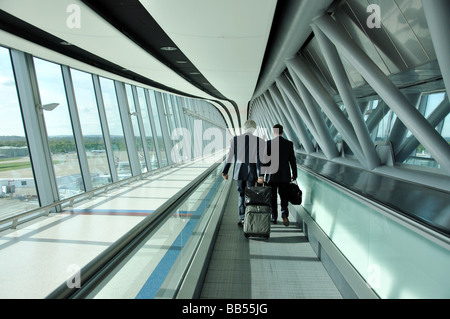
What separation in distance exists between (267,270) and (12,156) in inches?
310

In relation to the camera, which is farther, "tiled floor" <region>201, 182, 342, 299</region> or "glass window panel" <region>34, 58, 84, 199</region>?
"glass window panel" <region>34, 58, 84, 199</region>

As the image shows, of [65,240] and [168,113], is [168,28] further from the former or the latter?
[168,113]

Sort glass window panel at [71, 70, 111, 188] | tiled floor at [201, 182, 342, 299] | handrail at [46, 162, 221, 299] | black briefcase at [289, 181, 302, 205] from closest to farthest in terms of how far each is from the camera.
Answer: handrail at [46, 162, 221, 299]
tiled floor at [201, 182, 342, 299]
black briefcase at [289, 181, 302, 205]
glass window panel at [71, 70, 111, 188]

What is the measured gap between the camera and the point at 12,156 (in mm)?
8234

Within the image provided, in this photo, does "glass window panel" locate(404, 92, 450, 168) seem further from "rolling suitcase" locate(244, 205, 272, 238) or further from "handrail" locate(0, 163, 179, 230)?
"handrail" locate(0, 163, 179, 230)

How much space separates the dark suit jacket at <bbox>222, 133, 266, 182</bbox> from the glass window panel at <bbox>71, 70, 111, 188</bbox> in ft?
27.6

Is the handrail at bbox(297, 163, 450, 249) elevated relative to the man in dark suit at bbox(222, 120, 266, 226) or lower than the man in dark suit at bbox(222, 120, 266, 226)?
lower

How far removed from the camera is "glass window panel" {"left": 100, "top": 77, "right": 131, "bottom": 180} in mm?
13883

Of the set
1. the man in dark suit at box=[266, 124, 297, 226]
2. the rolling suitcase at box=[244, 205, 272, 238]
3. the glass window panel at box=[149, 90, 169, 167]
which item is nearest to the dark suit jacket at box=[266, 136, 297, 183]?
the man in dark suit at box=[266, 124, 297, 226]

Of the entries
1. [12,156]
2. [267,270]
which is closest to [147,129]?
[12,156]

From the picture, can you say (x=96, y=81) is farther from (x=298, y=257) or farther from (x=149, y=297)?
(x=149, y=297)

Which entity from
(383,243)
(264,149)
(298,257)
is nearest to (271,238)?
(298,257)

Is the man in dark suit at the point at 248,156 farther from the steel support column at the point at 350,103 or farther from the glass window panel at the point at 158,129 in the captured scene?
the glass window panel at the point at 158,129

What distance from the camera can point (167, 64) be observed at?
10.6m
